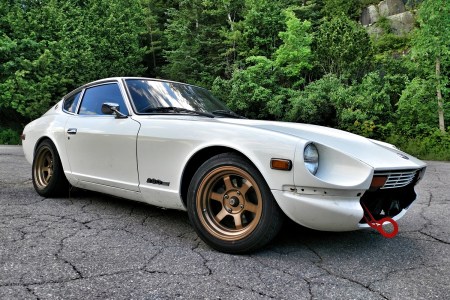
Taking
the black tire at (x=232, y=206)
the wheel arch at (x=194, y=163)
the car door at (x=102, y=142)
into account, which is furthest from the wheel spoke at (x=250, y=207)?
the car door at (x=102, y=142)

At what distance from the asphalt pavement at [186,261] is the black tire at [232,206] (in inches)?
5.1

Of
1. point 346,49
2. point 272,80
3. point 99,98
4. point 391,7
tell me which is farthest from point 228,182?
point 391,7

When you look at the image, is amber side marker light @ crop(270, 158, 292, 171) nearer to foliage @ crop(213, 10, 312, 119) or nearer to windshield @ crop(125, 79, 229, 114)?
windshield @ crop(125, 79, 229, 114)

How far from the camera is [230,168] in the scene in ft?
8.43

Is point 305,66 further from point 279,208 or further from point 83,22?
point 279,208

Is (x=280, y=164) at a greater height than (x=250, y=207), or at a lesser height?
greater

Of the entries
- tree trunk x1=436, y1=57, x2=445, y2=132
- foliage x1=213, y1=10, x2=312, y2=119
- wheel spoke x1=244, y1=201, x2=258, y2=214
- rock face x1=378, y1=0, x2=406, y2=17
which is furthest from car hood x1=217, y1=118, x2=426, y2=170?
rock face x1=378, y1=0, x2=406, y2=17

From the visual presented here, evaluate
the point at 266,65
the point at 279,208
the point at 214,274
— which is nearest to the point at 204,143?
the point at 279,208

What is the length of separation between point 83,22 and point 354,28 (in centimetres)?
1693

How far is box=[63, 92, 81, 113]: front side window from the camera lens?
4.21m

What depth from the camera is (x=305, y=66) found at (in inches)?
811

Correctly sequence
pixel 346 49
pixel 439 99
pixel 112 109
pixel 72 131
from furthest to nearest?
pixel 346 49
pixel 439 99
pixel 72 131
pixel 112 109

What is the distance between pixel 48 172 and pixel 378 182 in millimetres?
3638

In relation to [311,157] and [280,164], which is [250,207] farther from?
[311,157]
